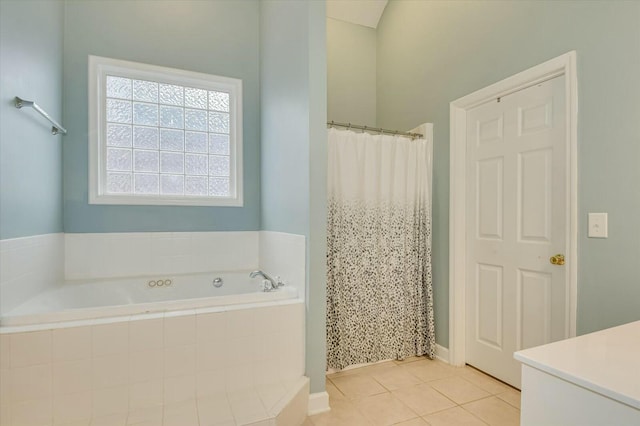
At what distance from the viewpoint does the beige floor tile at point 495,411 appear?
1803 millimetres

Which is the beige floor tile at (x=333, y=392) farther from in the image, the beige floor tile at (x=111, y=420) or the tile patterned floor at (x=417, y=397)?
the beige floor tile at (x=111, y=420)

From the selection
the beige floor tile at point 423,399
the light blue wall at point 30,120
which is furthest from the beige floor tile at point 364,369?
the light blue wall at point 30,120

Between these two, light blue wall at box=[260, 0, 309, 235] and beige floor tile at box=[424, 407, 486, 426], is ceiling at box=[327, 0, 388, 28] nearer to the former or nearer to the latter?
light blue wall at box=[260, 0, 309, 235]

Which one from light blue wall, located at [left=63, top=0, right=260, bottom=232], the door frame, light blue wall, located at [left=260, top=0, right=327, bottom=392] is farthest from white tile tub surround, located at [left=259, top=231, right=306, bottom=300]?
the door frame

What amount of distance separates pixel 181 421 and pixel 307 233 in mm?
1098

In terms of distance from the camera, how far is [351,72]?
11.1ft

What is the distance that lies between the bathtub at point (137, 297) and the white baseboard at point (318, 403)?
0.58 meters

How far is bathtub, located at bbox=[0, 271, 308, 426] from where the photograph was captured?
145cm

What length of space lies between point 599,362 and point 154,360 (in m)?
1.74

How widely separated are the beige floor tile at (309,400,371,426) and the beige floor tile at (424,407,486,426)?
0.37 meters

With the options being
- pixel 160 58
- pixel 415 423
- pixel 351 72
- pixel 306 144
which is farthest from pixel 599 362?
pixel 160 58

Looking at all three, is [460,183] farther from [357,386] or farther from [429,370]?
[357,386]

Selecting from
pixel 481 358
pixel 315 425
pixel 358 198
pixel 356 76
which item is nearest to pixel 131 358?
pixel 315 425

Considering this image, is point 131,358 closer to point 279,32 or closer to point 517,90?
point 279,32
